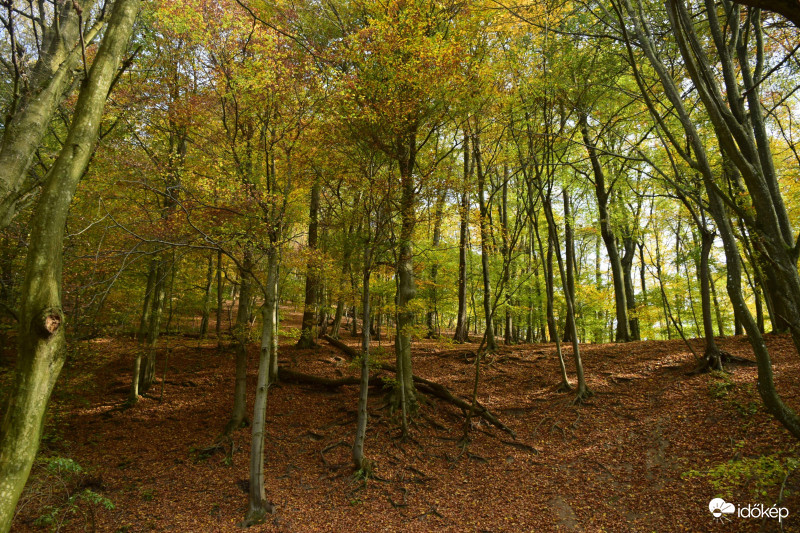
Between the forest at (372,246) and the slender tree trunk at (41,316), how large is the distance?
40 mm

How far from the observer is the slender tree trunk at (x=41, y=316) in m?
1.85

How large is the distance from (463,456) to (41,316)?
7.52 meters

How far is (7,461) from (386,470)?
6.47m

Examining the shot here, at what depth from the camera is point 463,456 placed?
7.63 meters

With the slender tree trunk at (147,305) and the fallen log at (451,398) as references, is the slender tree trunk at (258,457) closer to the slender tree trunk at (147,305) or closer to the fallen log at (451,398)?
the fallen log at (451,398)

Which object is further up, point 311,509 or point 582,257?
point 582,257

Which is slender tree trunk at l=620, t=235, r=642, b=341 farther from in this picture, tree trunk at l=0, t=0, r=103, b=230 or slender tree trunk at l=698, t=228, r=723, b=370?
tree trunk at l=0, t=0, r=103, b=230

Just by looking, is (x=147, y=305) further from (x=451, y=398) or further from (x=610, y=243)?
(x=610, y=243)

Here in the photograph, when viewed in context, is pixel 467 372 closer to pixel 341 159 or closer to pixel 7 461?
pixel 341 159

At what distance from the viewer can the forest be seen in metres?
4.18

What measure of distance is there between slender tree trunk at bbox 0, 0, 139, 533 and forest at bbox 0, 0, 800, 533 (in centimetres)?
4

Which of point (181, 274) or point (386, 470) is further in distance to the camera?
point (181, 274)

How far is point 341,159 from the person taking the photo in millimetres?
8125

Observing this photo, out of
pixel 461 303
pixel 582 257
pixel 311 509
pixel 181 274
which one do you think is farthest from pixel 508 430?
pixel 582 257
